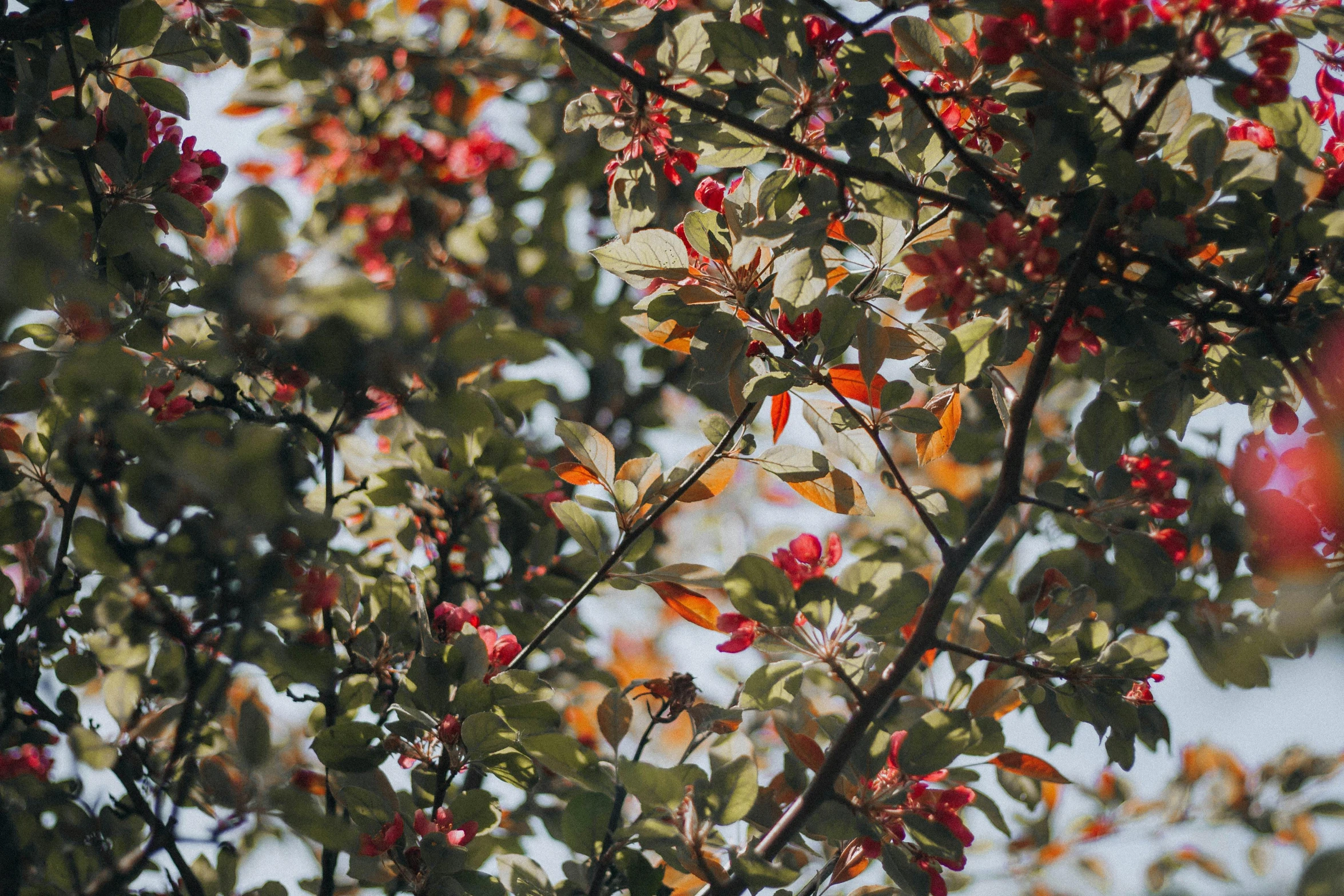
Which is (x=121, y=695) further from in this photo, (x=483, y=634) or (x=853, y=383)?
(x=853, y=383)

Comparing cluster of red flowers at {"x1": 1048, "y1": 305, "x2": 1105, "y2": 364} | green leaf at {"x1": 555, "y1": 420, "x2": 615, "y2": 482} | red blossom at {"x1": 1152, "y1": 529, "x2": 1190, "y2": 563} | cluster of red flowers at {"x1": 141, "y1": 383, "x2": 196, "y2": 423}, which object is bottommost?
cluster of red flowers at {"x1": 141, "y1": 383, "x2": 196, "y2": 423}

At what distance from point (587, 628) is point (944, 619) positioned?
0.70 metres

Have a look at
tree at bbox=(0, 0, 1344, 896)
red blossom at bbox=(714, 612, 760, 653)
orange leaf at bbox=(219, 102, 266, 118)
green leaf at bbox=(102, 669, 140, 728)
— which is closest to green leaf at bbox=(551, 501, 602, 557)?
tree at bbox=(0, 0, 1344, 896)

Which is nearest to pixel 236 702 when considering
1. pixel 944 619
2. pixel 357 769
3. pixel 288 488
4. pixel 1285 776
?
pixel 357 769

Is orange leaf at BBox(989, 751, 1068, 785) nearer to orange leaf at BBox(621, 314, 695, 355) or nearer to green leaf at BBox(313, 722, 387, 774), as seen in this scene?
orange leaf at BBox(621, 314, 695, 355)

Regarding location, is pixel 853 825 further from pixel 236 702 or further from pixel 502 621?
pixel 236 702

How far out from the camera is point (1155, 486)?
121 cm

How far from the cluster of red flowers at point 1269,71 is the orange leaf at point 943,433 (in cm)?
48

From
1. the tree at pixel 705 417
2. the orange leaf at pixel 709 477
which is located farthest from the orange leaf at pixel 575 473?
the orange leaf at pixel 709 477

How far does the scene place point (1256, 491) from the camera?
132 cm

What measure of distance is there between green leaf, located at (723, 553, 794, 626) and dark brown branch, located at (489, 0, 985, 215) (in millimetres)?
449

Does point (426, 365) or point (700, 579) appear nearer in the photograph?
point (426, 365)

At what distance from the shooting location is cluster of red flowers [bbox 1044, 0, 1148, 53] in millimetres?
889

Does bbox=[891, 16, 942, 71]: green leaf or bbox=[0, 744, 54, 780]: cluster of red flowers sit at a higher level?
bbox=[891, 16, 942, 71]: green leaf
